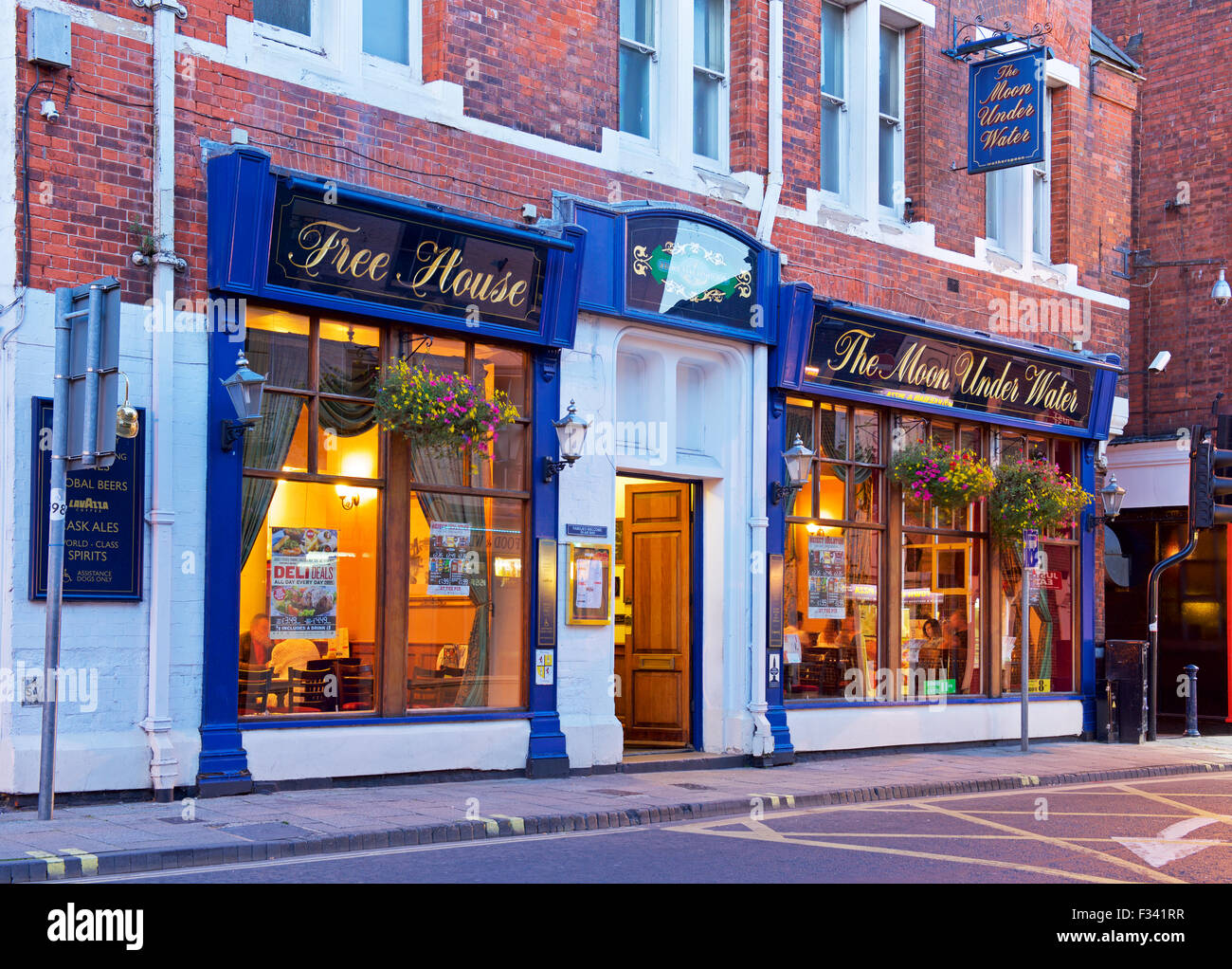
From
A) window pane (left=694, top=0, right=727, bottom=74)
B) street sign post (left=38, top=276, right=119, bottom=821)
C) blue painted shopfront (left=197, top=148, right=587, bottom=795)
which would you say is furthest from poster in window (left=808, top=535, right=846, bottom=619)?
street sign post (left=38, top=276, right=119, bottom=821)

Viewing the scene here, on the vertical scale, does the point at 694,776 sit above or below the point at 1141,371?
below

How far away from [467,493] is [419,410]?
124 centimetres

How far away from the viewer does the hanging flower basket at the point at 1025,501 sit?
18453 mm

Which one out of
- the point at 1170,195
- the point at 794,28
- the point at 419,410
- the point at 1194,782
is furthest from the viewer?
the point at 1170,195

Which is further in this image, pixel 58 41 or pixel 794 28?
pixel 794 28

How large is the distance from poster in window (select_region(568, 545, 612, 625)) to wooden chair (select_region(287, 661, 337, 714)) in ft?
8.63

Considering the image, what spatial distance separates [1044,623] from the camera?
19859 mm

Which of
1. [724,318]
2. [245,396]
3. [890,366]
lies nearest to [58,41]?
[245,396]

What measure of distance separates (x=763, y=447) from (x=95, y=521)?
7446mm

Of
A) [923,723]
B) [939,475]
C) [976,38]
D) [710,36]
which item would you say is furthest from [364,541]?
[976,38]

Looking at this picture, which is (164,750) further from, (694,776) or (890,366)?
(890,366)

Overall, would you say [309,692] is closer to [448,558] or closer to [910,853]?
[448,558]

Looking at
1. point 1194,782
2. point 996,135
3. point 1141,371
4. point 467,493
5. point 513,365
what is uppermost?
point 996,135

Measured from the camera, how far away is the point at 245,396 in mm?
11219
